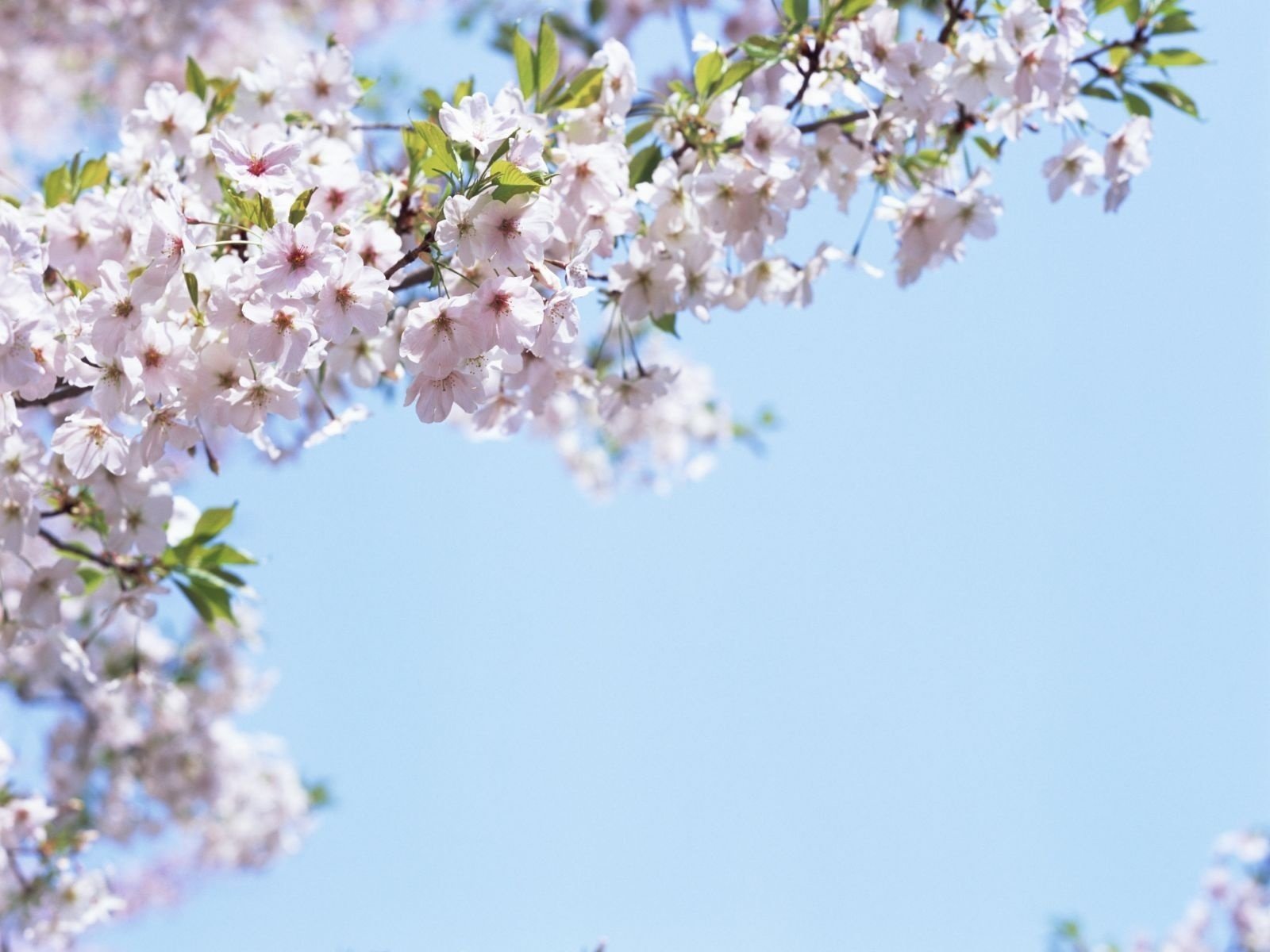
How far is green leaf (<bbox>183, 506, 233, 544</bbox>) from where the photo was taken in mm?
2617

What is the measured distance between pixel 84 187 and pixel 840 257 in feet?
6.04

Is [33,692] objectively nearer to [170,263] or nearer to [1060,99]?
[170,263]

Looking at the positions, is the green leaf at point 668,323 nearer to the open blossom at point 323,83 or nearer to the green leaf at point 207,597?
the open blossom at point 323,83

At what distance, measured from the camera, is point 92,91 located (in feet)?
26.3

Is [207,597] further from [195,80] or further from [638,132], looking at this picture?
[638,132]


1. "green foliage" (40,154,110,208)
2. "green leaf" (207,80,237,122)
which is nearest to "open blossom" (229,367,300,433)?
"green foliage" (40,154,110,208)

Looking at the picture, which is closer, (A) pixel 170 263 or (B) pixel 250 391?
(A) pixel 170 263

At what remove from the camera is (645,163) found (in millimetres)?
2615

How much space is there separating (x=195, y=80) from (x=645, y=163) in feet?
4.20

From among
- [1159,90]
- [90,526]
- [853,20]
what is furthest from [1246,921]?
[90,526]

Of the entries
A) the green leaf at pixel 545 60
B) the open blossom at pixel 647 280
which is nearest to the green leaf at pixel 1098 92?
the open blossom at pixel 647 280

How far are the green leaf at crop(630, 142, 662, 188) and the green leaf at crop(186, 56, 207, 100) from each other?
48.5 inches

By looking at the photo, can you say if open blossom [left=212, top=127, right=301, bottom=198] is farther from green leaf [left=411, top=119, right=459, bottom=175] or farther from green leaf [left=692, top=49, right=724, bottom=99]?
green leaf [left=692, top=49, right=724, bottom=99]

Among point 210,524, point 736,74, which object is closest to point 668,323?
point 736,74
